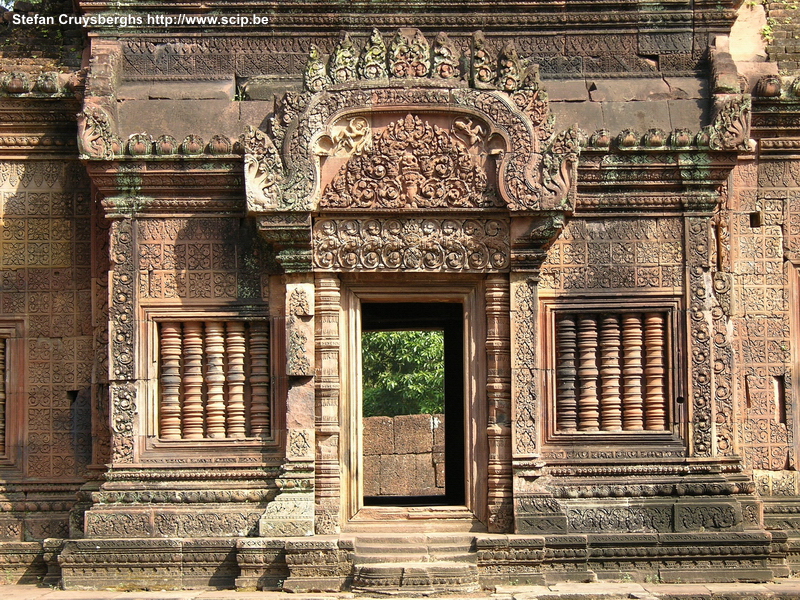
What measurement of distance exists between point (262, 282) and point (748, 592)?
4.67 meters

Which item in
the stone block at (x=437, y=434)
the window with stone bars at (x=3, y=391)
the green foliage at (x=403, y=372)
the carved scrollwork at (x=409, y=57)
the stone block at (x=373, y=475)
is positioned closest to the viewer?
the carved scrollwork at (x=409, y=57)

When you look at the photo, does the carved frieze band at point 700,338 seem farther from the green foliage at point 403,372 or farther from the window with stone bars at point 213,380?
the green foliage at point 403,372

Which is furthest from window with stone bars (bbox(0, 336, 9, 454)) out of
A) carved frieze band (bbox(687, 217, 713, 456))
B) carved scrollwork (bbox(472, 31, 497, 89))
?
carved frieze band (bbox(687, 217, 713, 456))

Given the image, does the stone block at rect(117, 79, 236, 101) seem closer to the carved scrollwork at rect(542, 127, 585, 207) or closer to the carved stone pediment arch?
the carved stone pediment arch

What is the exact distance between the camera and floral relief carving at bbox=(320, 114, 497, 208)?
959cm

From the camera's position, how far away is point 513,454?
9641mm

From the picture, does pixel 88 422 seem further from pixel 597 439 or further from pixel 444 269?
pixel 597 439

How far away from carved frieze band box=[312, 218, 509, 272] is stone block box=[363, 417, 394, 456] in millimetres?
9085

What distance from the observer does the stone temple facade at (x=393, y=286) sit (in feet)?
31.3

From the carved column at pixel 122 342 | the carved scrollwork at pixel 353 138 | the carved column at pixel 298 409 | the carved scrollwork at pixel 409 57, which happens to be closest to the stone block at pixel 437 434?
the carved column at pixel 298 409

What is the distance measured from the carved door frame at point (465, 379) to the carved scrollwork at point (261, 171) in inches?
38.4

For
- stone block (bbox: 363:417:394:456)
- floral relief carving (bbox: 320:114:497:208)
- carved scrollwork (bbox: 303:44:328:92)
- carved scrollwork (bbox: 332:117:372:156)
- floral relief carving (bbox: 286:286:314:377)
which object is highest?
carved scrollwork (bbox: 303:44:328:92)

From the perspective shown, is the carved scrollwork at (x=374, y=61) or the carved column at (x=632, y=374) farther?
the carved column at (x=632, y=374)

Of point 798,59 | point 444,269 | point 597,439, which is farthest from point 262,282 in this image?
point 798,59
